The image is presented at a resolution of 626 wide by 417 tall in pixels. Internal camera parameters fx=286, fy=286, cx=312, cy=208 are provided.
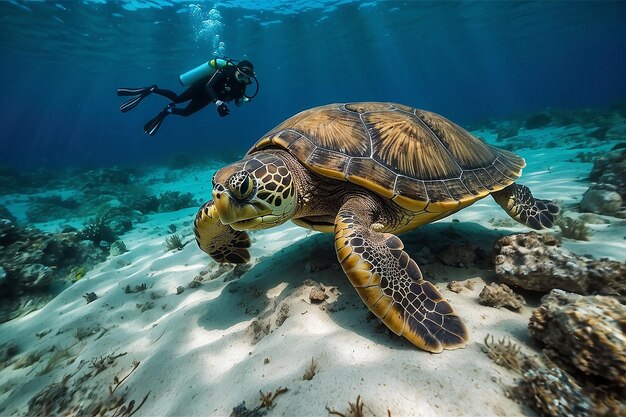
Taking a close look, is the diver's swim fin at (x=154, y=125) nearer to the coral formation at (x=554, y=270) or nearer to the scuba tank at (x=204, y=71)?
the scuba tank at (x=204, y=71)

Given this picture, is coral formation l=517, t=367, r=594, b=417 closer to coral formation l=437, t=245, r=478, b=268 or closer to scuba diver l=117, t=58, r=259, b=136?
coral formation l=437, t=245, r=478, b=268

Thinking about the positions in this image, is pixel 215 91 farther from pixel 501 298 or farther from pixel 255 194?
pixel 501 298

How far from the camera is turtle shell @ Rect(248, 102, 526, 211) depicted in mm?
3275

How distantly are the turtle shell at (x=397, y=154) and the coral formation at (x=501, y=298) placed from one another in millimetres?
1013

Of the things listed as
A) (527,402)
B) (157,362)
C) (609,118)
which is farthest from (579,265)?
(609,118)

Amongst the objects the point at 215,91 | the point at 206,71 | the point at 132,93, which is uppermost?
the point at 206,71

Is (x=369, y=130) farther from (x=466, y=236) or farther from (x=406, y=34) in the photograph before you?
(x=406, y=34)

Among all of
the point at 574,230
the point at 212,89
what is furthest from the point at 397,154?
the point at 212,89

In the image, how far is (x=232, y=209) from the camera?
2850 millimetres

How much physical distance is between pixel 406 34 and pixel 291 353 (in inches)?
1929

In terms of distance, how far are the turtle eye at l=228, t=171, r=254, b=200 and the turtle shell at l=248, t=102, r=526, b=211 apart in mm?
817

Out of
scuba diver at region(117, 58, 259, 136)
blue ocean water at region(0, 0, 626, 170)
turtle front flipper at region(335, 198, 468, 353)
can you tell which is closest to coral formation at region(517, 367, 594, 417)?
turtle front flipper at region(335, 198, 468, 353)

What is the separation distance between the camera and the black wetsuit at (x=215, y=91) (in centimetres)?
873

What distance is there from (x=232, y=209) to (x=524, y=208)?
412cm
